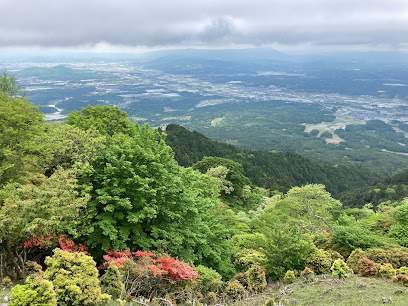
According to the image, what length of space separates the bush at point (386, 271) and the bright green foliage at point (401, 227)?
7.09 metres

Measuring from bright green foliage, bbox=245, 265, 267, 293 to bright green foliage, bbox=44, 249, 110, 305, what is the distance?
23.0 ft

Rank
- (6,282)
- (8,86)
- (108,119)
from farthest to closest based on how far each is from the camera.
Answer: (8,86) → (108,119) → (6,282)

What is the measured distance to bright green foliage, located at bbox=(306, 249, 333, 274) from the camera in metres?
14.3

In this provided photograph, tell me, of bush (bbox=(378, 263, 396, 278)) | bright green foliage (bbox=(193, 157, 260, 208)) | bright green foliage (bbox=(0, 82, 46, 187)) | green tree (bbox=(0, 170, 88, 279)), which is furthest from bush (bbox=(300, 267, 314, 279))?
bright green foliage (bbox=(193, 157, 260, 208))

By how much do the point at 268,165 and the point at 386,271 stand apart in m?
88.7

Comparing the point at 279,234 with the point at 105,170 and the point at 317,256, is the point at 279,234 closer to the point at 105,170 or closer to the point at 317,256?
the point at 317,256

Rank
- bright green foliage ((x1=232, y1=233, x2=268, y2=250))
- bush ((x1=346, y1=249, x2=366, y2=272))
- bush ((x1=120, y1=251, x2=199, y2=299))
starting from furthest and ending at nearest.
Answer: bright green foliage ((x1=232, y1=233, x2=268, y2=250)) → bush ((x1=346, y1=249, x2=366, y2=272)) → bush ((x1=120, y1=251, x2=199, y2=299))

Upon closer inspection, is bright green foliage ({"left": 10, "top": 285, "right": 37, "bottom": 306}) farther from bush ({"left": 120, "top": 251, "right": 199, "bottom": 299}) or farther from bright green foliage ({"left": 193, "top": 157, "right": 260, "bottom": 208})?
bright green foliage ({"left": 193, "top": 157, "right": 260, "bottom": 208})

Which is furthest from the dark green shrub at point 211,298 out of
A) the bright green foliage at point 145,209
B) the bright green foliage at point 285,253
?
the bright green foliage at point 285,253

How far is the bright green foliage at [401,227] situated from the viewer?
1897cm

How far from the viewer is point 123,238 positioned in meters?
14.0

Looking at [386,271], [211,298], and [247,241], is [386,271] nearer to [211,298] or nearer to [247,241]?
[211,298]

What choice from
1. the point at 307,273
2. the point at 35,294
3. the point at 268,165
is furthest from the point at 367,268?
the point at 268,165

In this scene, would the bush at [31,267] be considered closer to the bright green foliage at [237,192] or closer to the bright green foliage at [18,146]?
the bright green foliage at [18,146]
